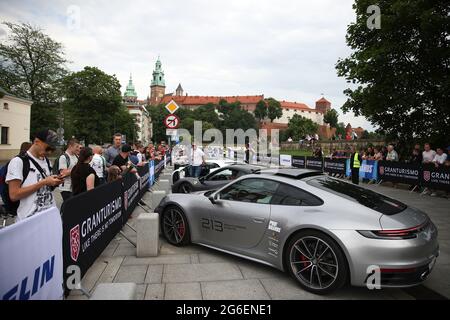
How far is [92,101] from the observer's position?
58625 millimetres

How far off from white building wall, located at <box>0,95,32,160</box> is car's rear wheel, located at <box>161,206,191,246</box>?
114ft

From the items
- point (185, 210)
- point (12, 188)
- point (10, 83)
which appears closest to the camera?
point (12, 188)

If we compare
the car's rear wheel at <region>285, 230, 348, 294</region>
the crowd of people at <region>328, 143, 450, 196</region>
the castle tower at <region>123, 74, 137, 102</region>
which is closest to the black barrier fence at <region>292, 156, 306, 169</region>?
the crowd of people at <region>328, 143, 450, 196</region>

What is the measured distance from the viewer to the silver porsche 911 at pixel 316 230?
11.8ft

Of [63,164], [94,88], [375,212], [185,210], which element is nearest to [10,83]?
[94,88]

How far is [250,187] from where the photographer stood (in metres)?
5.02

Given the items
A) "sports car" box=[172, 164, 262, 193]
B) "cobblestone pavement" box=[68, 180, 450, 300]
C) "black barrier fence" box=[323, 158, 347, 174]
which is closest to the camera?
"cobblestone pavement" box=[68, 180, 450, 300]

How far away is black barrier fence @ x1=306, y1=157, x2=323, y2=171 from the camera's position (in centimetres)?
2225

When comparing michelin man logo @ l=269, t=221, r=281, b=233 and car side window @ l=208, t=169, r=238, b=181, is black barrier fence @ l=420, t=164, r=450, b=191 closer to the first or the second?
car side window @ l=208, t=169, r=238, b=181

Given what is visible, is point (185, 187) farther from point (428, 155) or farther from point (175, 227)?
point (428, 155)

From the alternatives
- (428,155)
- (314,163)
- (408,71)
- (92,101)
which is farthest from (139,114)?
(428,155)

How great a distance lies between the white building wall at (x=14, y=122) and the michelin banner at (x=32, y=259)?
122 feet
